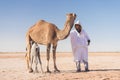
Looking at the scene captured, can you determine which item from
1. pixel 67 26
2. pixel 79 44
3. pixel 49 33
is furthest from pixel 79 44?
pixel 49 33

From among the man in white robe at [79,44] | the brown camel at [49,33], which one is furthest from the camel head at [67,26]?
the man in white robe at [79,44]

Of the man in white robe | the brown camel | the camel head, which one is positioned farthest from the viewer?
the man in white robe

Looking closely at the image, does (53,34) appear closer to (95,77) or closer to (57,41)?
(57,41)

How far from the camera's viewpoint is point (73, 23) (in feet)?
62.4

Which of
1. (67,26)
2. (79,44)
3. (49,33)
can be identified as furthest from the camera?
(79,44)

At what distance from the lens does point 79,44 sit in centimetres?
1961

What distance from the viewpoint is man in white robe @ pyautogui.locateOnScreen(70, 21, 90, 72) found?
19484 mm

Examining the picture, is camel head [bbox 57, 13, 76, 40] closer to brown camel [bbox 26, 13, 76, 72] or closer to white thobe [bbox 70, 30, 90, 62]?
brown camel [bbox 26, 13, 76, 72]

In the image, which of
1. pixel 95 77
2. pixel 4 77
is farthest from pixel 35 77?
pixel 95 77

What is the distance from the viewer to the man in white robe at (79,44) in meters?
19.5

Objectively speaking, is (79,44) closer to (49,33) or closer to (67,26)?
(67,26)

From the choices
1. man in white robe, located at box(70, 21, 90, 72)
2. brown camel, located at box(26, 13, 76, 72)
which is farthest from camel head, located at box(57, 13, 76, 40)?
man in white robe, located at box(70, 21, 90, 72)

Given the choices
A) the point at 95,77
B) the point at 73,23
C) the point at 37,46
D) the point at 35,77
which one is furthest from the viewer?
the point at 37,46

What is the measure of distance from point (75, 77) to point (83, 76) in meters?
0.37
